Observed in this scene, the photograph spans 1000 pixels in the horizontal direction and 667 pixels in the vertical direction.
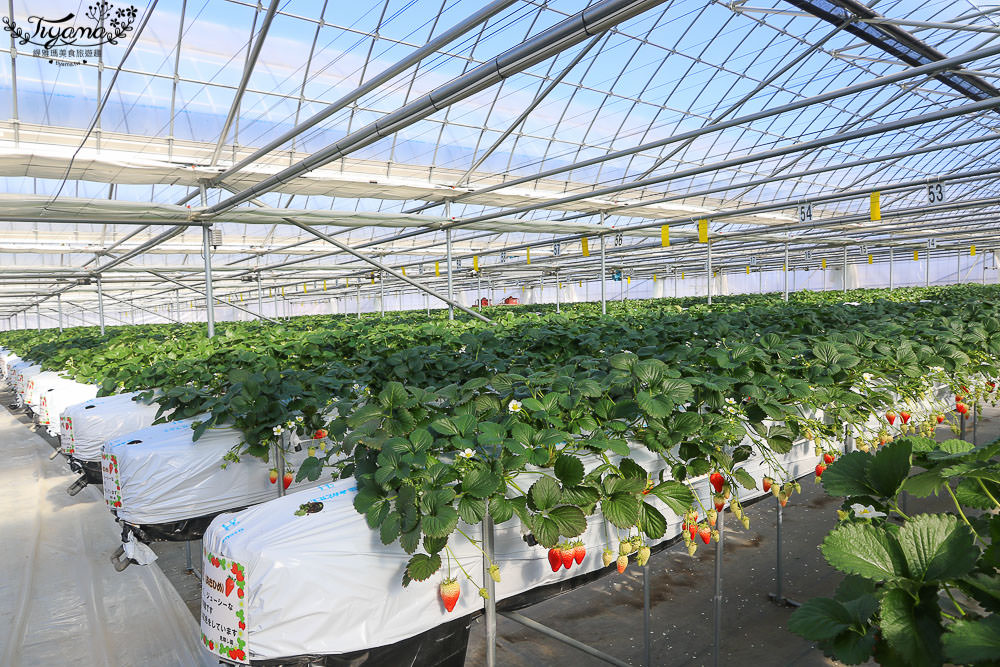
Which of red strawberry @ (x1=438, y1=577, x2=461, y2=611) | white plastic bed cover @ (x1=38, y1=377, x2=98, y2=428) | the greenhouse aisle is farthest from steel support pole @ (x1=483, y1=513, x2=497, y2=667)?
white plastic bed cover @ (x1=38, y1=377, x2=98, y2=428)

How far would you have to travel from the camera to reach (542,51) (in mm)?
3340

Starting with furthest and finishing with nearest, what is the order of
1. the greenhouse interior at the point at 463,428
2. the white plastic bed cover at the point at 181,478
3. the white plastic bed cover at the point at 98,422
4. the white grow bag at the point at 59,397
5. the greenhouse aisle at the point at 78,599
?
the white grow bag at the point at 59,397 → the white plastic bed cover at the point at 98,422 → the greenhouse aisle at the point at 78,599 → the white plastic bed cover at the point at 181,478 → the greenhouse interior at the point at 463,428

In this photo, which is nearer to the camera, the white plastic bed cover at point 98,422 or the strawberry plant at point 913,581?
the strawberry plant at point 913,581

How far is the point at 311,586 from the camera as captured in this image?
1.77 metres

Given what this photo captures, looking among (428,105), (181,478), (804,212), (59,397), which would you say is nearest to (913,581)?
(181,478)

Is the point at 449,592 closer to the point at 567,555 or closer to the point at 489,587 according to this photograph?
the point at 489,587

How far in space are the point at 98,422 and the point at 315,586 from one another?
4021 mm

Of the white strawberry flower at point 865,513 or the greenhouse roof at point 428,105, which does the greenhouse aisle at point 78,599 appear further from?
the white strawberry flower at point 865,513

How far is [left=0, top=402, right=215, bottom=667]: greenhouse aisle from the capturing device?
3566mm

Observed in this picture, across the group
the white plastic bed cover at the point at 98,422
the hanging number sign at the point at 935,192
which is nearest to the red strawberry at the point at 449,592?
the white plastic bed cover at the point at 98,422

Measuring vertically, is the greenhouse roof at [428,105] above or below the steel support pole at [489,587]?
above

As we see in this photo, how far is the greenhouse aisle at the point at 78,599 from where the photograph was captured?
3566 mm

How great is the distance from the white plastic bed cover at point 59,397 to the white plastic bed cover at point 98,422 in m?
1.40

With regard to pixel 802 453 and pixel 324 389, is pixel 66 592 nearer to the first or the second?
pixel 324 389
